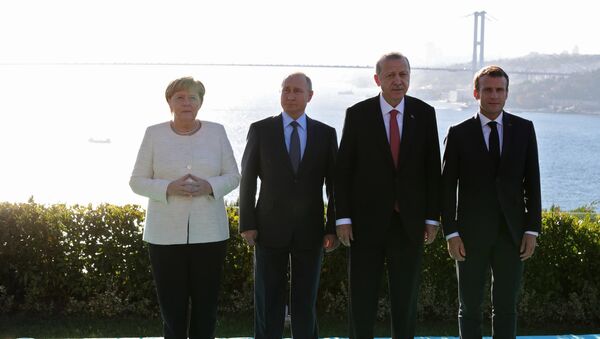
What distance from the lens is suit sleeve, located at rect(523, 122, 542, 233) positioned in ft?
10.5

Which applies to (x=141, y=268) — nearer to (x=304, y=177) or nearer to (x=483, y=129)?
(x=304, y=177)

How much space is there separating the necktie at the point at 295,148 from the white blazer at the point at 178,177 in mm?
302

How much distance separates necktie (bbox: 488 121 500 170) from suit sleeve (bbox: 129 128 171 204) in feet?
5.13

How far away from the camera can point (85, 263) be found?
186 inches

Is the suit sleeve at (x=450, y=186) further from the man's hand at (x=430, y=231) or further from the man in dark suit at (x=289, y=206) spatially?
the man in dark suit at (x=289, y=206)

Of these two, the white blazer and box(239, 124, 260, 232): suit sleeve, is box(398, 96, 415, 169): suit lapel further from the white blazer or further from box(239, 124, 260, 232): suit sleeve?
the white blazer

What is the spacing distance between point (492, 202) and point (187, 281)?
153 centimetres

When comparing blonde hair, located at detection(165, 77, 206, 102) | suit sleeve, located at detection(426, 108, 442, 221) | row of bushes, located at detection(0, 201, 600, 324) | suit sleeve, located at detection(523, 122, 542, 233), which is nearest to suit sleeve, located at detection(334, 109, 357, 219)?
suit sleeve, located at detection(426, 108, 442, 221)

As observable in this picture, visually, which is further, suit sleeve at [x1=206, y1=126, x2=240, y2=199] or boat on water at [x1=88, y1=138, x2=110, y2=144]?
boat on water at [x1=88, y1=138, x2=110, y2=144]

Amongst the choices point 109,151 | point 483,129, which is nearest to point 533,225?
point 483,129

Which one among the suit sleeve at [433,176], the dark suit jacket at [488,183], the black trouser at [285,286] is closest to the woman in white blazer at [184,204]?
the black trouser at [285,286]

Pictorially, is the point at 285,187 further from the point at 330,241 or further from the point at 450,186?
Result: the point at 450,186

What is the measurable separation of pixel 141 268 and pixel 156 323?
1.33 feet

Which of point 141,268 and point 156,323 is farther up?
point 141,268
